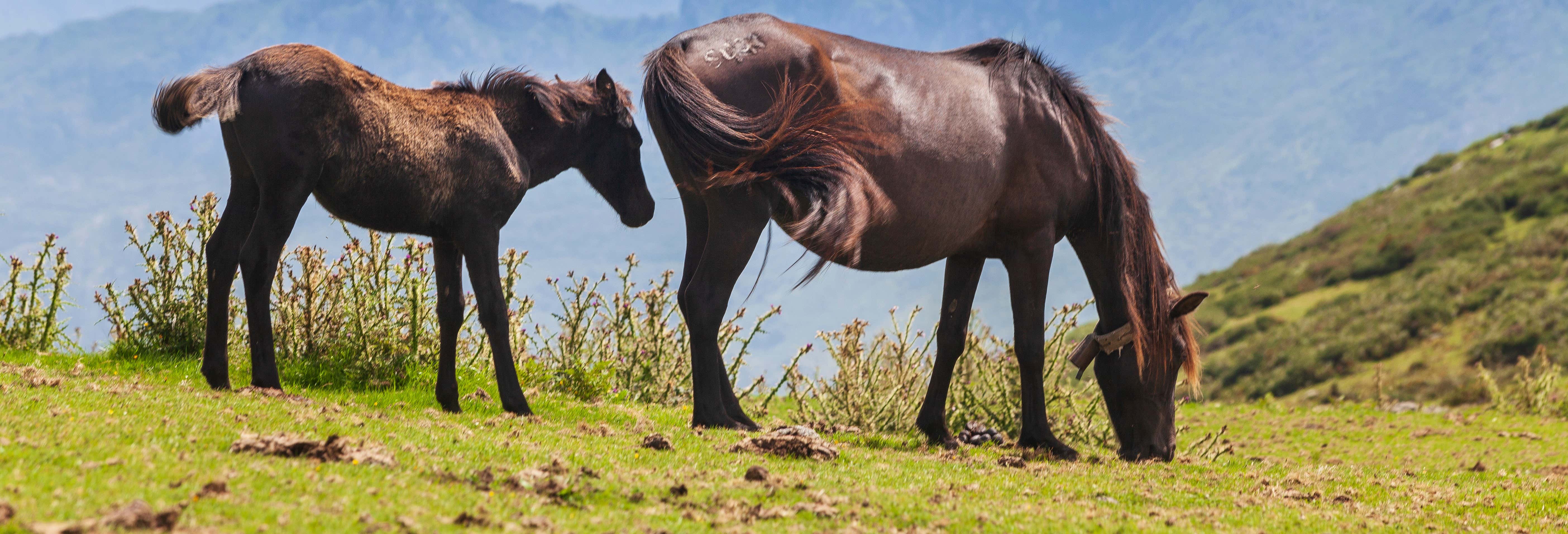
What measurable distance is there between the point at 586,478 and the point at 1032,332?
364 centimetres

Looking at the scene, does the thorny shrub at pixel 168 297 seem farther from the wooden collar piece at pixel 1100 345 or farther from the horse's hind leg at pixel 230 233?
the wooden collar piece at pixel 1100 345

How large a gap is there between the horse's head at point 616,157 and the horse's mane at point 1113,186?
7.39 ft

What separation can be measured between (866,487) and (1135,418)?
3107mm

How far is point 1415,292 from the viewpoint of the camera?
117ft

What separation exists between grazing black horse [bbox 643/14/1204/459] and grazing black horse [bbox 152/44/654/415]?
96 centimetres

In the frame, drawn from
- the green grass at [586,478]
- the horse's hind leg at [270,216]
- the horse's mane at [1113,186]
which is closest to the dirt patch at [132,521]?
the green grass at [586,478]

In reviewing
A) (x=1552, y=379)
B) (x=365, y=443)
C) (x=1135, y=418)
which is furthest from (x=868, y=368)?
(x=1552, y=379)

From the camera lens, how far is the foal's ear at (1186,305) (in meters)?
6.93

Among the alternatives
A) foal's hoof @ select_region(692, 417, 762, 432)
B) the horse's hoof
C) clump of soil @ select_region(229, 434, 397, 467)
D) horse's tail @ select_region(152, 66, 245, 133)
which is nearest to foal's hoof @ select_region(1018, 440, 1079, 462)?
the horse's hoof

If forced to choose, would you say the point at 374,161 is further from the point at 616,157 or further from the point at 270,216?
the point at 616,157

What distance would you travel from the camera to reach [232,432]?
4418 mm

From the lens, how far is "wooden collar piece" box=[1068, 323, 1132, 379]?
704cm

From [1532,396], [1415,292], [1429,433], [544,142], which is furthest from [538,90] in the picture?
[1415,292]

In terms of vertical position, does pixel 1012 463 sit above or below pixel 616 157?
below
